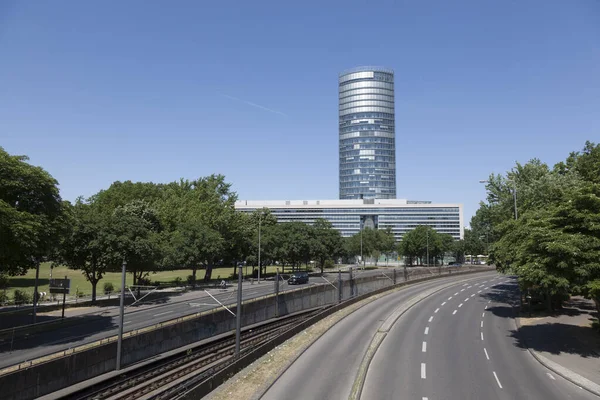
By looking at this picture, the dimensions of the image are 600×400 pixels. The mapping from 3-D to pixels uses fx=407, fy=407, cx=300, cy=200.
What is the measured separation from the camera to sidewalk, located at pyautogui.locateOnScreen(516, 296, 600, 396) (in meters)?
22.0

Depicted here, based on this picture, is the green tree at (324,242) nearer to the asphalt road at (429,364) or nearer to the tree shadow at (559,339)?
the asphalt road at (429,364)

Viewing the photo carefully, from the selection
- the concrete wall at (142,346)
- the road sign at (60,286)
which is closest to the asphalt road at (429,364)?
the concrete wall at (142,346)

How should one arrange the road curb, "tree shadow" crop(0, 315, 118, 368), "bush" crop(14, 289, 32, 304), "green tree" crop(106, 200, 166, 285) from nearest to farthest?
the road curb
"tree shadow" crop(0, 315, 118, 368)
"bush" crop(14, 289, 32, 304)
"green tree" crop(106, 200, 166, 285)

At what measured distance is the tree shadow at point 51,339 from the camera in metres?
23.4

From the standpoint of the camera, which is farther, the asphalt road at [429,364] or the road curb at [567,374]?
the asphalt road at [429,364]

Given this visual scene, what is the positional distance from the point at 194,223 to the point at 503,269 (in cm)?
4384

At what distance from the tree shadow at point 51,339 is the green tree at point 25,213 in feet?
17.4

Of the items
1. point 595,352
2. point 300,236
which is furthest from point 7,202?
point 300,236

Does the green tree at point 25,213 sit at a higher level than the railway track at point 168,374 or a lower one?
higher

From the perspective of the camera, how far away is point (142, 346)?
26.8 metres

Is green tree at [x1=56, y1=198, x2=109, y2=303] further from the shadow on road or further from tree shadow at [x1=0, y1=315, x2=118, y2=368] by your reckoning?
tree shadow at [x1=0, y1=315, x2=118, y2=368]

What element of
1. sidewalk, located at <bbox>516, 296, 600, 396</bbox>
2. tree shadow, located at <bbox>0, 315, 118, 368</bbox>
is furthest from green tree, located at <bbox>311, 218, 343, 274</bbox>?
tree shadow, located at <bbox>0, 315, 118, 368</bbox>

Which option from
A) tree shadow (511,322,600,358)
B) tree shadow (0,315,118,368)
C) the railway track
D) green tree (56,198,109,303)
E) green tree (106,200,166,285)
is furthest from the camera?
green tree (106,200,166,285)

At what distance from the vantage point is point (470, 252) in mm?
136625
